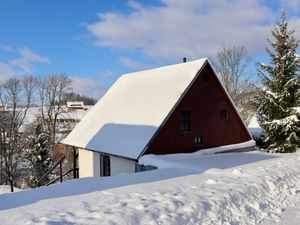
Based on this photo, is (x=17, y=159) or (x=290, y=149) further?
(x=17, y=159)

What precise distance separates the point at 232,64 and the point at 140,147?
25.6 meters

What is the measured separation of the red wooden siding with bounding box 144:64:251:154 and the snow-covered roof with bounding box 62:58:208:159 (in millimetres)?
534

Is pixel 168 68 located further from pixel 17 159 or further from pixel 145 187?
pixel 17 159

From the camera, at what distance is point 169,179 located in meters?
9.59

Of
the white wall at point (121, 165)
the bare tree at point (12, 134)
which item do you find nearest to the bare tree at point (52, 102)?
the bare tree at point (12, 134)

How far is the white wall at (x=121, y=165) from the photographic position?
48.7 feet

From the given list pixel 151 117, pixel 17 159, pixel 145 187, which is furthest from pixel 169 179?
pixel 17 159

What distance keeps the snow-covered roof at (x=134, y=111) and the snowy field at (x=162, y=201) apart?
511cm

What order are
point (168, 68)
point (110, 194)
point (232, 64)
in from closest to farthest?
point (110, 194) < point (168, 68) < point (232, 64)

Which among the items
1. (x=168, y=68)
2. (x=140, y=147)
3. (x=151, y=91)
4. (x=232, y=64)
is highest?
(x=232, y=64)

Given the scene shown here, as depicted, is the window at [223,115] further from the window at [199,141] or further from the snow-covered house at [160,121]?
the window at [199,141]

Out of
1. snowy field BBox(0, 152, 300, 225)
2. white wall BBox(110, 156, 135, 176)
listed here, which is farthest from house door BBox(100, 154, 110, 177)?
snowy field BBox(0, 152, 300, 225)

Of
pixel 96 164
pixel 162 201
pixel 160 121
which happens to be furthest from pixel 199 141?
pixel 162 201

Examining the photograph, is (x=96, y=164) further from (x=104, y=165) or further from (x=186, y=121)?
(x=186, y=121)
